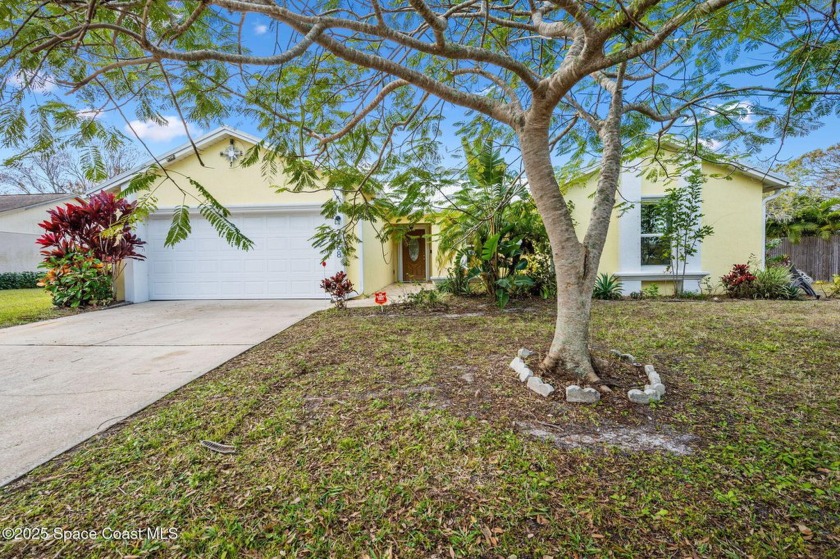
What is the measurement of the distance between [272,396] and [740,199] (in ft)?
35.6

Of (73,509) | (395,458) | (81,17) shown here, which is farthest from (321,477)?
(81,17)

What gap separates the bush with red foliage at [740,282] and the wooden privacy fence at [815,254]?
6018 millimetres

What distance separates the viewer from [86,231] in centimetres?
743

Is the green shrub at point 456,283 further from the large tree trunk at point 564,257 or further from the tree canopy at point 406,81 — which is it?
the large tree trunk at point 564,257

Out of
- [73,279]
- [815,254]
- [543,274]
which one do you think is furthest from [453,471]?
[815,254]

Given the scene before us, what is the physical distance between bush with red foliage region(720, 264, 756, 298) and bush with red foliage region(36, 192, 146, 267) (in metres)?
13.1

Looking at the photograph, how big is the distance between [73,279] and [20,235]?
12.2 meters

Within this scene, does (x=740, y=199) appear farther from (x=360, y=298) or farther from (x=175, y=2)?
(x=175, y=2)

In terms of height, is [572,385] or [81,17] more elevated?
[81,17]

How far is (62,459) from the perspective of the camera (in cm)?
195

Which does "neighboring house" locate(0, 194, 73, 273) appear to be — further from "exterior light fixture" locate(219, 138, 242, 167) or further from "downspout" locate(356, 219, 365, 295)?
"downspout" locate(356, 219, 365, 295)

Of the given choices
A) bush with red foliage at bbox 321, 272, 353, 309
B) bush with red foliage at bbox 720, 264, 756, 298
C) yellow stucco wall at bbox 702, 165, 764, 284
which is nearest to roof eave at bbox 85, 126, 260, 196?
bush with red foliage at bbox 321, 272, 353, 309

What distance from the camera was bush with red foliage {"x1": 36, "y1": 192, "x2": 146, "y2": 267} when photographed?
Result: 23.5 ft

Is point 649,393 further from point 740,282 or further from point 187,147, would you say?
point 187,147
